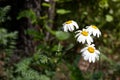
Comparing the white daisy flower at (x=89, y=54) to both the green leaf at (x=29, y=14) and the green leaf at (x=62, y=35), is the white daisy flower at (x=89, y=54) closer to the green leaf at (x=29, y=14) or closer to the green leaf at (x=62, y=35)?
the green leaf at (x=62, y=35)

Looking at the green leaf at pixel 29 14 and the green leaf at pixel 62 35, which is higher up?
the green leaf at pixel 29 14

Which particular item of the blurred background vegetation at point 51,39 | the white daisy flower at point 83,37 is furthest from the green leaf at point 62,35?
the white daisy flower at point 83,37

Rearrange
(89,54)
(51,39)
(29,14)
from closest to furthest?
(89,54) → (29,14) → (51,39)

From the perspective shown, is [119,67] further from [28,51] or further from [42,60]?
[42,60]

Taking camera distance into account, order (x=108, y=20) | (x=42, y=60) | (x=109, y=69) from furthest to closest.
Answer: (x=108, y=20), (x=109, y=69), (x=42, y=60)

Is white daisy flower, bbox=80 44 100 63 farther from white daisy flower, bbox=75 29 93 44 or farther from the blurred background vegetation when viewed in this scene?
the blurred background vegetation

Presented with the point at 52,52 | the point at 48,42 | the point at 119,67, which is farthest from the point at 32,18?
the point at 119,67

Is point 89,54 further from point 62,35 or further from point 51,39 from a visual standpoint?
point 51,39

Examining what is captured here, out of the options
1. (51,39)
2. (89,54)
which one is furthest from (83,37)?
(51,39)

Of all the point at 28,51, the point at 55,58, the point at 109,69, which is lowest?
the point at 109,69
